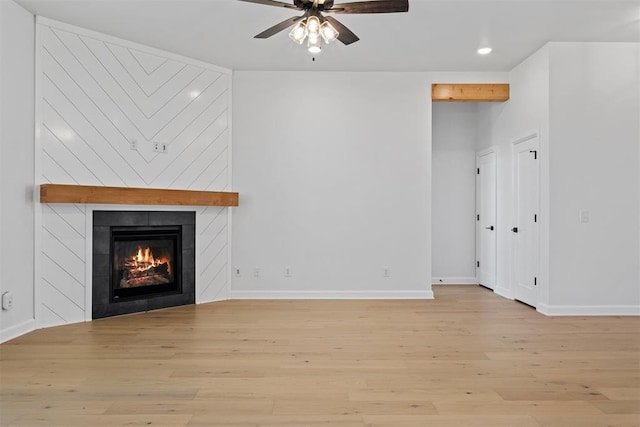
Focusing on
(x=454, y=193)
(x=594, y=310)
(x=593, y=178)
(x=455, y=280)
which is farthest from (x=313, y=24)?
(x=455, y=280)

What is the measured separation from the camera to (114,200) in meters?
4.18

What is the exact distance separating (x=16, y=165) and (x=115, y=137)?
981mm

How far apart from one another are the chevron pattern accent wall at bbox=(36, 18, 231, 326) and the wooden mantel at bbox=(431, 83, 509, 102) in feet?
9.21

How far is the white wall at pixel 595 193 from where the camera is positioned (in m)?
4.38

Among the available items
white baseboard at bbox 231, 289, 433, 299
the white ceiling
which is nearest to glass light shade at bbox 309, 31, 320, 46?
the white ceiling

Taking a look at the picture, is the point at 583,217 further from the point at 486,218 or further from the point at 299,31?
the point at 299,31

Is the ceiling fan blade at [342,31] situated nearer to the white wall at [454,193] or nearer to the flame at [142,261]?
the flame at [142,261]

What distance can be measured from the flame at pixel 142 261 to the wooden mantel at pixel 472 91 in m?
4.09

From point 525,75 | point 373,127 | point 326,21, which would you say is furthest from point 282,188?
point 525,75

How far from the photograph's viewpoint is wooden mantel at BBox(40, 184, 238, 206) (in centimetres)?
380

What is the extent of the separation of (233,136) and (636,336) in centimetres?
472

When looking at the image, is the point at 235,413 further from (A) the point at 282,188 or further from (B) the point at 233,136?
(B) the point at 233,136

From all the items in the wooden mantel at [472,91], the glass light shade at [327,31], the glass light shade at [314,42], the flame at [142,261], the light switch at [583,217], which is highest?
the wooden mantel at [472,91]

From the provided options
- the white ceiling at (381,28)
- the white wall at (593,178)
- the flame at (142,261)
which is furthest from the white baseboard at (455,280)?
the flame at (142,261)
